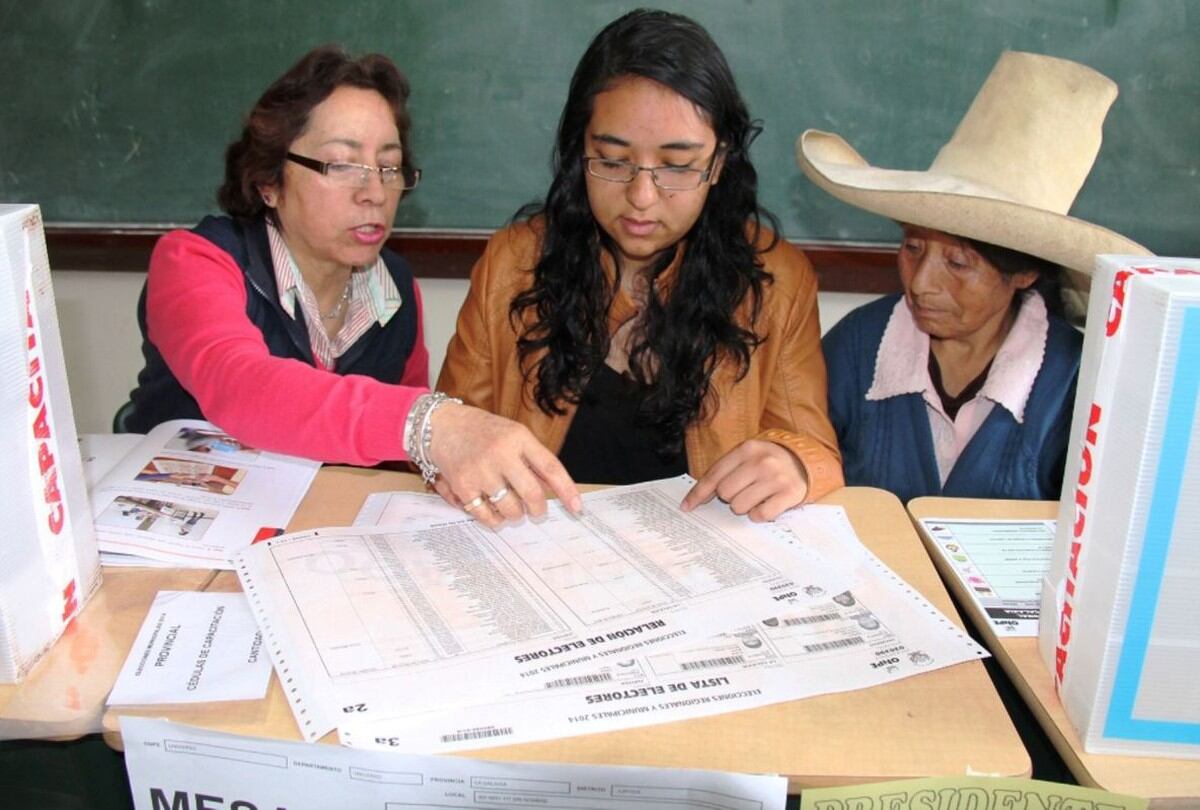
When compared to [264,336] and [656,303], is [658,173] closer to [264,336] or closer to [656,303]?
[656,303]

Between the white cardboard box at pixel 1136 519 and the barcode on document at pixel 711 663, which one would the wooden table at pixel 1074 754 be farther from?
the barcode on document at pixel 711 663

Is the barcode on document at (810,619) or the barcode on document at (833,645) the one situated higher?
the barcode on document at (810,619)

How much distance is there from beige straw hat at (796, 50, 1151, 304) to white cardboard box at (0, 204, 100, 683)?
0.98 m

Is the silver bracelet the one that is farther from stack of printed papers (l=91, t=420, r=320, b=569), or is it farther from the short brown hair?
the short brown hair

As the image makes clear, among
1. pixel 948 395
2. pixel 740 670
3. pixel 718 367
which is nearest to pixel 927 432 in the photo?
pixel 948 395

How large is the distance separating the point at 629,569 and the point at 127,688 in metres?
0.45

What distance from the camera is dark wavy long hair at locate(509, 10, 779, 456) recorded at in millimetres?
1522

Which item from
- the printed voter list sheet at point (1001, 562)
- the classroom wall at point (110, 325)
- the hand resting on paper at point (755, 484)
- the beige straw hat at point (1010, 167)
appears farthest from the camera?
the classroom wall at point (110, 325)

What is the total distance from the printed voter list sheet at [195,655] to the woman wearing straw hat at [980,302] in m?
0.94

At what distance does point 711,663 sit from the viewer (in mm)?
831

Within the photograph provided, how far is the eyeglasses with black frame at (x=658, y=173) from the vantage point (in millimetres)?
1320

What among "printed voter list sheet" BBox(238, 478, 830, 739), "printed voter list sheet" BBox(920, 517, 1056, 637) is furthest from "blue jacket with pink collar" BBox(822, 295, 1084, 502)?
"printed voter list sheet" BBox(238, 478, 830, 739)

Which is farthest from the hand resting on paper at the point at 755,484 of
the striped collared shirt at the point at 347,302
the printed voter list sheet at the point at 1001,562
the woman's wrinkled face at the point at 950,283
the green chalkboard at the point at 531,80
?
the green chalkboard at the point at 531,80

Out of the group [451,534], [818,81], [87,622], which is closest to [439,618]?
[451,534]
